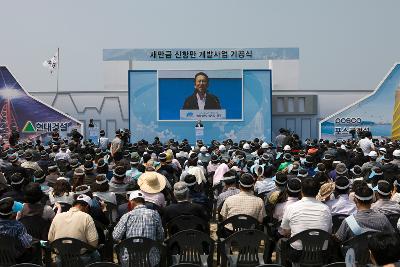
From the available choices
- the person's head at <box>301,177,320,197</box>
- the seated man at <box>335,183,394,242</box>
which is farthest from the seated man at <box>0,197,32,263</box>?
the seated man at <box>335,183,394,242</box>

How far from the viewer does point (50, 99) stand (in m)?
33.2

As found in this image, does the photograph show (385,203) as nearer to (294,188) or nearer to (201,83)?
(294,188)

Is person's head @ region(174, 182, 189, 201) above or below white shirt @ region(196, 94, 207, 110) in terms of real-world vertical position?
below

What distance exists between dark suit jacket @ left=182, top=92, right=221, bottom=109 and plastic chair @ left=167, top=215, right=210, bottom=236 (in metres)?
24.1

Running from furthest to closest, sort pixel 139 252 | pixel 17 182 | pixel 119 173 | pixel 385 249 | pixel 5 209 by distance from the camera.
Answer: pixel 119 173 < pixel 17 182 < pixel 5 209 < pixel 139 252 < pixel 385 249

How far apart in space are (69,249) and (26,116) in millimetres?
27100

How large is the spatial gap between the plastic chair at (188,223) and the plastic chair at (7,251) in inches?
72.5

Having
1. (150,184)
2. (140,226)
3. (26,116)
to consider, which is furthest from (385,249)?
(26,116)

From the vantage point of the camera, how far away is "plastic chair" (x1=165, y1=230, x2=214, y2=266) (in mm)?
5699

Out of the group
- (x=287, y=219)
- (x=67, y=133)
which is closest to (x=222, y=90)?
(x=67, y=133)

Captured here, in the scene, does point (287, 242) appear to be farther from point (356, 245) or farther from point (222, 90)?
point (222, 90)

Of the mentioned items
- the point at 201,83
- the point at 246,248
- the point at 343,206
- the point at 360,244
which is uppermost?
the point at 201,83

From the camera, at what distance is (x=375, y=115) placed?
31.0 metres

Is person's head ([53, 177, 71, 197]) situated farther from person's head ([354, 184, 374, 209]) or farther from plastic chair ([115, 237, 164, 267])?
person's head ([354, 184, 374, 209])
